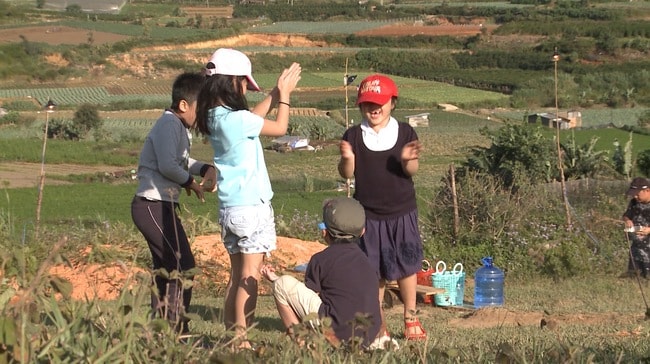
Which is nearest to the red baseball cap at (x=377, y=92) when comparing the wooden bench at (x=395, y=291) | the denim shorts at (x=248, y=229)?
the denim shorts at (x=248, y=229)

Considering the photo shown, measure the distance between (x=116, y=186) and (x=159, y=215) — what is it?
85.2ft

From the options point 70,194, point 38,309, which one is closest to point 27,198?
point 70,194

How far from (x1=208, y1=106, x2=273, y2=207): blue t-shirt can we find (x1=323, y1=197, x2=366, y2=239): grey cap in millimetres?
435

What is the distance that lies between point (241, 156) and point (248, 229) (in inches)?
14.1

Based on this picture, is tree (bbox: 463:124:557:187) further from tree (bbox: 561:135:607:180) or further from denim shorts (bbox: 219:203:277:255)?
denim shorts (bbox: 219:203:277:255)

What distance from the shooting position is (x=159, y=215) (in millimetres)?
5965

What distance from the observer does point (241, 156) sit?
18.3 feet

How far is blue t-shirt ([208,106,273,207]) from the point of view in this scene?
5.54m

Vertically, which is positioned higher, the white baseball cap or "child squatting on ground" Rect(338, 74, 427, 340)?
the white baseball cap

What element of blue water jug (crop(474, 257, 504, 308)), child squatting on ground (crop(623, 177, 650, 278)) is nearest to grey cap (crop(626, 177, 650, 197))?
child squatting on ground (crop(623, 177, 650, 278))

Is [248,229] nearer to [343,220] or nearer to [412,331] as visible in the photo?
[343,220]

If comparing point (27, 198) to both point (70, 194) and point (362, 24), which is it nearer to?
point (70, 194)

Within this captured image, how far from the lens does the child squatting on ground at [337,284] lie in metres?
5.01

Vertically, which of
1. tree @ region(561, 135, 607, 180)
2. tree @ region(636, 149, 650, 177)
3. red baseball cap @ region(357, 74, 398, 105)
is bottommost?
tree @ region(636, 149, 650, 177)
